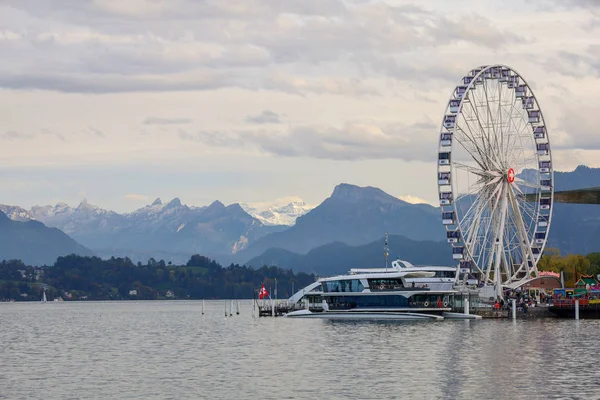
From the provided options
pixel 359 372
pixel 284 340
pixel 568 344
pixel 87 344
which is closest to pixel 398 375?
pixel 359 372

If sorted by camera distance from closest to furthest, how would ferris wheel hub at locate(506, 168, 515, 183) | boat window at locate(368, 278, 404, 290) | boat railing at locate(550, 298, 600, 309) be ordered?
1. boat window at locate(368, 278, 404, 290)
2. ferris wheel hub at locate(506, 168, 515, 183)
3. boat railing at locate(550, 298, 600, 309)

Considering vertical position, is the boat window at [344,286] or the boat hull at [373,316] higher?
the boat window at [344,286]

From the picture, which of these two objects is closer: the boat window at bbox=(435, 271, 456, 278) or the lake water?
the lake water

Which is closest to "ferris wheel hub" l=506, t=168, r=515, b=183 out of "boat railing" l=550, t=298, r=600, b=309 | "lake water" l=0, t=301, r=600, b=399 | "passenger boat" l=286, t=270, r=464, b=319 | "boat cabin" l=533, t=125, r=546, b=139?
"boat cabin" l=533, t=125, r=546, b=139

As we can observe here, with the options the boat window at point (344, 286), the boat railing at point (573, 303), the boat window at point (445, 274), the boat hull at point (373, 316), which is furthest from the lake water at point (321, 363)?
the boat window at point (445, 274)

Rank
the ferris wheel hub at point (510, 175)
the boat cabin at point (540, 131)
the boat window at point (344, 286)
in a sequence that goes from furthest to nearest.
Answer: the boat cabin at point (540, 131) → the ferris wheel hub at point (510, 175) → the boat window at point (344, 286)

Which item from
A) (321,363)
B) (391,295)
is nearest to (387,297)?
(391,295)

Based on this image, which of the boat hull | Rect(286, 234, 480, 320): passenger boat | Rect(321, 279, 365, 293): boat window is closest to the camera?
the boat hull

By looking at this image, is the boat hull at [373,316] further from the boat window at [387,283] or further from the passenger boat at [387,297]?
the boat window at [387,283]

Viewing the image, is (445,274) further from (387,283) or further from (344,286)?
(344,286)

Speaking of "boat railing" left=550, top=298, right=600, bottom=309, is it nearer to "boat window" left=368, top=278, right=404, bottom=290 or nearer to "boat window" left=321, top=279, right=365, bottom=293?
"boat window" left=368, top=278, right=404, bottom=290

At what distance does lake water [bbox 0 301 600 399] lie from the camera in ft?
253

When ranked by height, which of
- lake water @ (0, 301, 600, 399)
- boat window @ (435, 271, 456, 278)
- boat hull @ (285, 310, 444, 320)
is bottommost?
lake water @ (0, 301, 600, 399)

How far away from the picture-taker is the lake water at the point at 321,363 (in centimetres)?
7700
